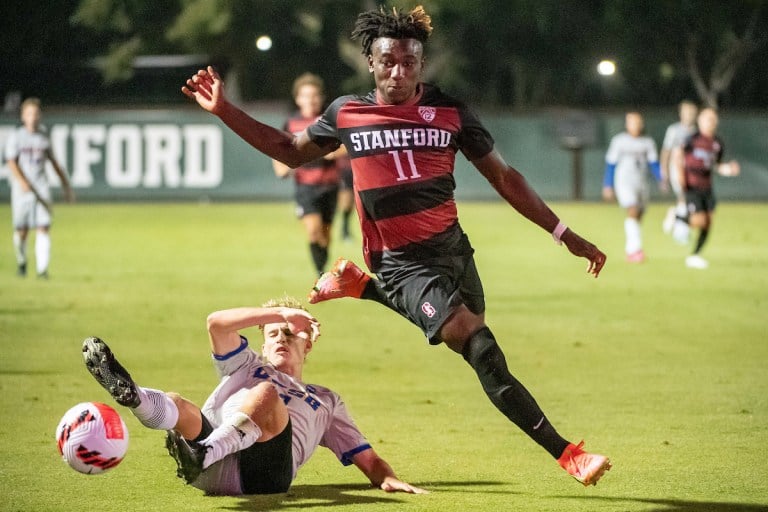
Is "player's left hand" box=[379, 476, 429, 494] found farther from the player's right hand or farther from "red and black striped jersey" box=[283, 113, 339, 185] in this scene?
"red and black striped jersey" box=[283, 113, 339, 185]

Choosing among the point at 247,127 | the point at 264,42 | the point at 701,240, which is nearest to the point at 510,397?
the point at 247,127

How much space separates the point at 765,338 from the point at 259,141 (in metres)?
7.19

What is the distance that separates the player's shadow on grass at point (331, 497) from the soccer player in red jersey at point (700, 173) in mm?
13496

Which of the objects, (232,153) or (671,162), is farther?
(232,153)

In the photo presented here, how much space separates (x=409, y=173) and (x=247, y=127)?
2.88 feet

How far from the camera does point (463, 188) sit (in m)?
36.7

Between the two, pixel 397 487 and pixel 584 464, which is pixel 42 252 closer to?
pixel 397 487

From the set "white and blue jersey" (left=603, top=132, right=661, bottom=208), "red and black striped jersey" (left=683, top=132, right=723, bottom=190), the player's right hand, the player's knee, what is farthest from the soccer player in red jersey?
the player's right hand

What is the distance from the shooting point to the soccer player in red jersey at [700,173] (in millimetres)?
20609

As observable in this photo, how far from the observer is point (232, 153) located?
1411 inches

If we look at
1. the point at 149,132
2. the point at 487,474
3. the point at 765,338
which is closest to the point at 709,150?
the point at 765,338

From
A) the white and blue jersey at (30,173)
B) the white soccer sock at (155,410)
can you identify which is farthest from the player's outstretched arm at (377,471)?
the white and blue jersey at (30,173)

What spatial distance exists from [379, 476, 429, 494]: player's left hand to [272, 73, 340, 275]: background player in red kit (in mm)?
9696

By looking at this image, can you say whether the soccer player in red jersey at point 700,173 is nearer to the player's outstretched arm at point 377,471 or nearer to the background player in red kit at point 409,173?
the background player in red kit at point 409,173
